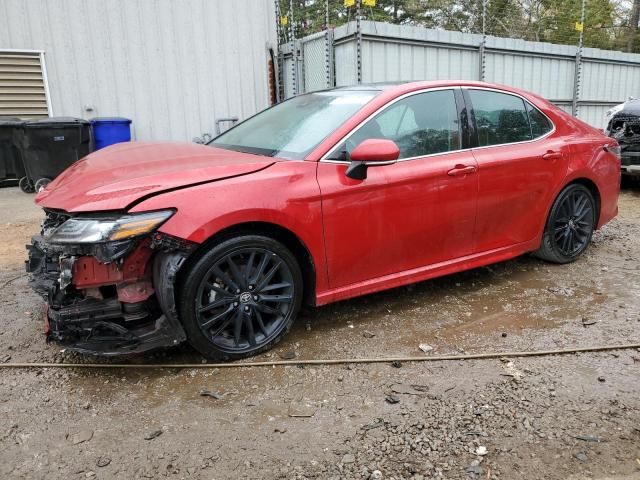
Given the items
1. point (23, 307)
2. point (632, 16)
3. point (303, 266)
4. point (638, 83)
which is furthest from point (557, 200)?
point (632, 16)

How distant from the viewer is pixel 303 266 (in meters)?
3.18

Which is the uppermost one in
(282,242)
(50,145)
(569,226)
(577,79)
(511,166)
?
(577,79)

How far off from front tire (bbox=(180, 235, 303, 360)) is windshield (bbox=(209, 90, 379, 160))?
26.4 inches

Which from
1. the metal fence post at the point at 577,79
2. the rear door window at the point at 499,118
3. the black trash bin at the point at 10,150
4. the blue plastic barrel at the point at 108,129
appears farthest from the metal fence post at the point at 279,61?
the rear door window at the point at 499,118

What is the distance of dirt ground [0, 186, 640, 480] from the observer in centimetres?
217

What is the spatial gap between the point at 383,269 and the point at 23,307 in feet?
8.52

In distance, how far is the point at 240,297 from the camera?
2.94m

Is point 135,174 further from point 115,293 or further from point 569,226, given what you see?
point 569,226

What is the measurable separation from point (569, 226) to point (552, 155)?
72 cm

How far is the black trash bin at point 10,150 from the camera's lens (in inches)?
326

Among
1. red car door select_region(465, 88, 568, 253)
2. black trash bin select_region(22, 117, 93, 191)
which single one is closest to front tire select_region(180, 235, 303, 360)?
red car door select_region(465, 88, 568, 253)

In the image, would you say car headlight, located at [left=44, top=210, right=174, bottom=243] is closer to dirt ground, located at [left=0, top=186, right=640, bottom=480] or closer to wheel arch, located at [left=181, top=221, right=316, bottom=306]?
wheel arch, located at [left=181, top=221, right=316, bottom=306]

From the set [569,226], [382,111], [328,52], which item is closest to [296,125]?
[382,111]

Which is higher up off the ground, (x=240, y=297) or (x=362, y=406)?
(x=240, y=297)
